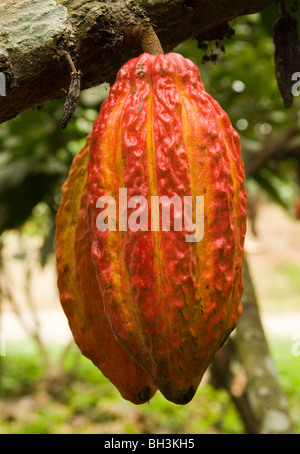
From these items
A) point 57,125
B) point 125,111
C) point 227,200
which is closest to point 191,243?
point 227,200

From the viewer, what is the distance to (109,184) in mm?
656

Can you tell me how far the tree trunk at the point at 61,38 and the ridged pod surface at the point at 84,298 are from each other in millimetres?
109

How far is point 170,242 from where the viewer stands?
0.62 meters

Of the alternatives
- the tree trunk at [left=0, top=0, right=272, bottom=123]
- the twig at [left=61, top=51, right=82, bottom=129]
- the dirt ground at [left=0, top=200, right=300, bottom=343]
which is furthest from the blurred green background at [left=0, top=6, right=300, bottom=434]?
the dirt ground at [left=0, top=200, right=300, bottom=343]

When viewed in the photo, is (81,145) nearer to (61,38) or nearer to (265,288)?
(61,38)

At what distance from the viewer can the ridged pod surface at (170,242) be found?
620mm

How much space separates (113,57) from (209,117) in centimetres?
19

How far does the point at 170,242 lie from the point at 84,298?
0.18 meters

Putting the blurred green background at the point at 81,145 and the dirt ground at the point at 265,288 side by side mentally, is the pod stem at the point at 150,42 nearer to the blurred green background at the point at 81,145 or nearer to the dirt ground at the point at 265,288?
the blurred green background at the point at 81,145

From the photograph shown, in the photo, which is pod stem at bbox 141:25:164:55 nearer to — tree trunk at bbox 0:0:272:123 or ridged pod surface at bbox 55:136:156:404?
tree trunk at bbox 0:0:272:123

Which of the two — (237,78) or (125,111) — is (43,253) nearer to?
(237,78)

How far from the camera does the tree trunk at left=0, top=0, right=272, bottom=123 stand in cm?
70

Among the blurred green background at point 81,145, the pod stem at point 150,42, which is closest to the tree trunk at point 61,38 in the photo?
the pod stem at point 150,42

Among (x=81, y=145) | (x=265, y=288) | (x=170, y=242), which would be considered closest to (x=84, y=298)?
(x=170, y=242)
